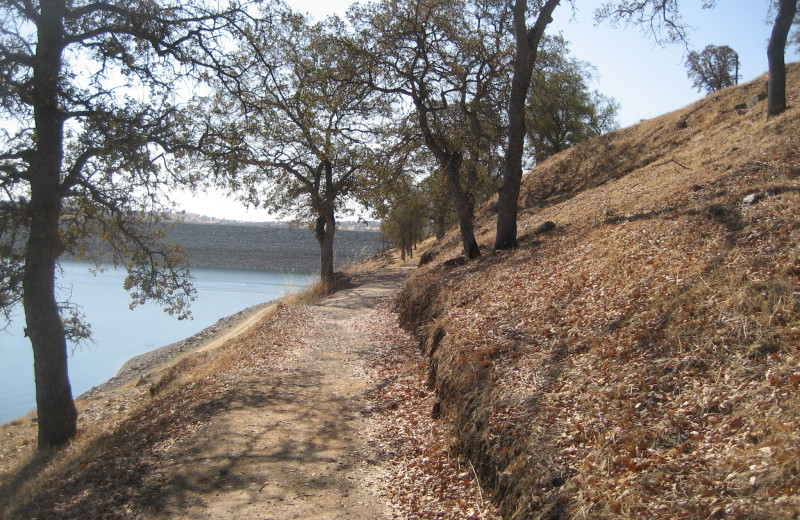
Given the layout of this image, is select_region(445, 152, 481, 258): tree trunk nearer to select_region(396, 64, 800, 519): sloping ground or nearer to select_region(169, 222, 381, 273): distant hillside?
select_region(396, 64, 800, 519): sloping ground

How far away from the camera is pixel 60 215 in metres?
10.1

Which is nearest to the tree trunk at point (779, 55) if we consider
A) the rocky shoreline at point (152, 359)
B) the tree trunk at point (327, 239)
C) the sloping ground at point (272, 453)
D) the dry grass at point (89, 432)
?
the sloping ground at point (272, 453)

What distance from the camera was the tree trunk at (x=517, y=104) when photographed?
12.0 meters

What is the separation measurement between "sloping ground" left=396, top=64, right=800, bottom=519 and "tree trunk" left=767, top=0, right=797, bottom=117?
1960 millimetres

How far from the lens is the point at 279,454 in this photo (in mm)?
6195

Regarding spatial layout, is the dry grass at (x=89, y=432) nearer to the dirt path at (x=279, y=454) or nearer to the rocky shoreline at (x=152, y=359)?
the dirt path at (x=279, y=454)

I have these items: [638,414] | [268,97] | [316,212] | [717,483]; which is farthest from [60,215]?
[316,212]

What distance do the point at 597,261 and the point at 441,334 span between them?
9.05ft

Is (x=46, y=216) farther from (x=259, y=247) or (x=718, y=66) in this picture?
(x=259, y=247)

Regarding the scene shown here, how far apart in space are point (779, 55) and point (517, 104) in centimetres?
619

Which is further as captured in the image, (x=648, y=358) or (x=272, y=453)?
(x=272, y=453)

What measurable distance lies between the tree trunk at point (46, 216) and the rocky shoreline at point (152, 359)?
7.99 m

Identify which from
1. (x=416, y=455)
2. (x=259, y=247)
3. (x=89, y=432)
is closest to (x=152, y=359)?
(x=89, y=432)

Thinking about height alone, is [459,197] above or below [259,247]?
above
